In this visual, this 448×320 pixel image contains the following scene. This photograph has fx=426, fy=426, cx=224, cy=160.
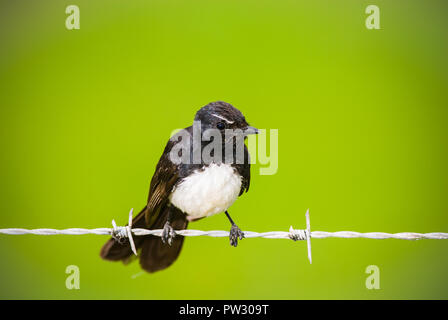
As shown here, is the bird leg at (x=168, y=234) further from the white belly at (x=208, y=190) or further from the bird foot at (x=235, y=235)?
the bird foot at (x=235, y=235)

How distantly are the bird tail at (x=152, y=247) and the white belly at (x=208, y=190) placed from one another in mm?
349

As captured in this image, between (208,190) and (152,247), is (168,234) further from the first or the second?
(208,190)

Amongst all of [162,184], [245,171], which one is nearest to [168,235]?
[162,184]

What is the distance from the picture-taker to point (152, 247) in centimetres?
A: 414

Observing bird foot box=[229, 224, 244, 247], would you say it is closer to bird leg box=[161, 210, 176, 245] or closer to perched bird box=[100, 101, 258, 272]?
perched bird box=[100, 101, 258, 272]

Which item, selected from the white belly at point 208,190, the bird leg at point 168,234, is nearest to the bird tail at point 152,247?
the bird leg at point 168,234

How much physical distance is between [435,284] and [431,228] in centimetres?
66

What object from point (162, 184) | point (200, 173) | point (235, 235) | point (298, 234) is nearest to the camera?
point (298, 234)

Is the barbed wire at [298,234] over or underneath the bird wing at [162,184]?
underneath

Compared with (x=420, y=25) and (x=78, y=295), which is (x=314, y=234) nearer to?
(x=78, y=295)

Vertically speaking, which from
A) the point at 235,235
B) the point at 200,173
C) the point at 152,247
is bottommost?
the point at 152,247

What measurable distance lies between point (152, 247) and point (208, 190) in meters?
1.09

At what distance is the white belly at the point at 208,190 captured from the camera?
3.40 m

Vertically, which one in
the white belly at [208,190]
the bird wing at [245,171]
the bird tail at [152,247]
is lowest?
the bird tail at [152,247]
